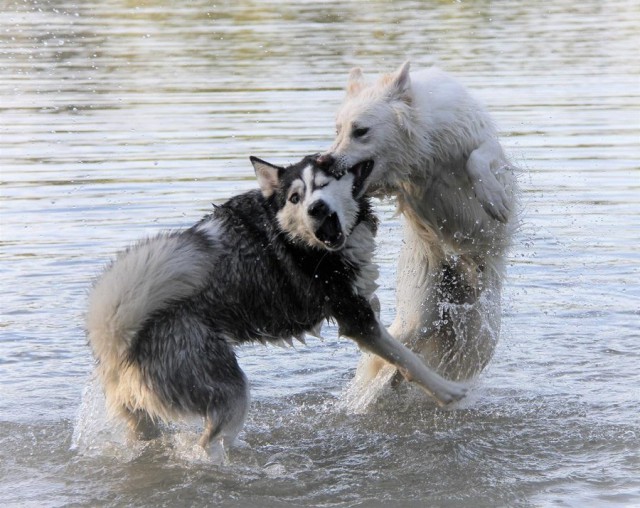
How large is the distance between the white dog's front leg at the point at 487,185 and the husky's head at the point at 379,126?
42 centimetres

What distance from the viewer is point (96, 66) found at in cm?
1870

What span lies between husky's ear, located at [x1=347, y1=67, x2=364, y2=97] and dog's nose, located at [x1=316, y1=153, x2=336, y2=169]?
88 centimetres

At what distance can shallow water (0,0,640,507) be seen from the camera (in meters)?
5.81

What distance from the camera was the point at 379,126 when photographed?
6.38 meters

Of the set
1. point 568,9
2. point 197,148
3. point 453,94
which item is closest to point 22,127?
point 197,148

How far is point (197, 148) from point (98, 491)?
7.85 meters

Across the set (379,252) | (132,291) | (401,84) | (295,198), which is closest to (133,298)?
(132,291)

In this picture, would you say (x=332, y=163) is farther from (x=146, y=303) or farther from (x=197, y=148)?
(x=197, y=148)

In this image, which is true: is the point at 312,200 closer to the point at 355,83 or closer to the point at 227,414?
the point at 227,414

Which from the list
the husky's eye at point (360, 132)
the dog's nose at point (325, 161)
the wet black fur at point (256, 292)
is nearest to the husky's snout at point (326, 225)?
the wet black fur at point (256, 292)

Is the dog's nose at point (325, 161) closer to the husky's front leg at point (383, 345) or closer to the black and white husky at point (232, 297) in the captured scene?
the black and white husky at point (232, 297)

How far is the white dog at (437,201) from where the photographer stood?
6.41 metres

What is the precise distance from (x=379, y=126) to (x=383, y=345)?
49.4 inches

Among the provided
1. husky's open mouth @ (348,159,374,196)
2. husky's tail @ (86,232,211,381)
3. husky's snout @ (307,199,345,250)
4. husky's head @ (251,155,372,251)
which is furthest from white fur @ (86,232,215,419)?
husky's open mouth @ (348,159,374,196)
